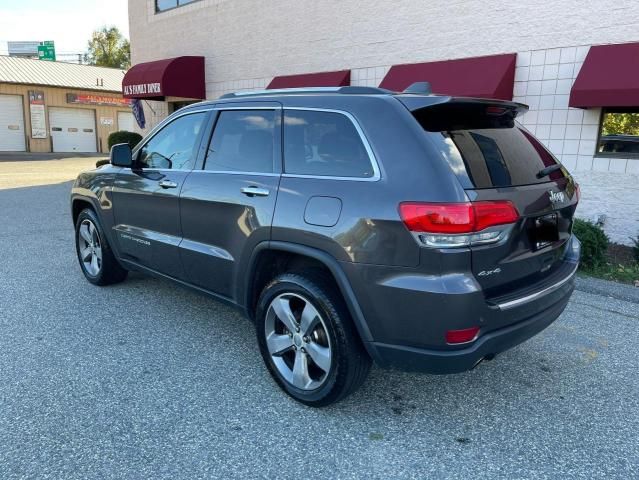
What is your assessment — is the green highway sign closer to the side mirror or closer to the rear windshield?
the side mirror

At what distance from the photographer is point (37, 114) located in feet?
99.6

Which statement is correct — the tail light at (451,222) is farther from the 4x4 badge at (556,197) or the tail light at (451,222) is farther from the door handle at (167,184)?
the door handle at (167,184)

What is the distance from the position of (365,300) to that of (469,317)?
53cm

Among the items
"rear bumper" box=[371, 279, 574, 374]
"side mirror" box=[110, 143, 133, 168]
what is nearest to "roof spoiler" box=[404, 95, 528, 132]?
"rear bumper" box=[371, 279, 574, 374]

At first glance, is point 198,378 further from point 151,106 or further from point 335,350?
point 151,106

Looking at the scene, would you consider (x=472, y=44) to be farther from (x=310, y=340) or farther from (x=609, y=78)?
(x=310, y=340)

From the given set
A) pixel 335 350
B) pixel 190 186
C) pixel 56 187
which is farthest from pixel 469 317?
pixel 56 187

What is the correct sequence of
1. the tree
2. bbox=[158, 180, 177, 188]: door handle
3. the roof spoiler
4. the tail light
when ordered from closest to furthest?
the tail light < the roof spoiler < bbox=[158, 180, 177, 188]: door handle < the tree

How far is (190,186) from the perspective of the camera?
377 centimetres

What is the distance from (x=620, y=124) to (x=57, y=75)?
3313cm

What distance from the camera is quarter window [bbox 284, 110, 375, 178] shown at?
112 inches

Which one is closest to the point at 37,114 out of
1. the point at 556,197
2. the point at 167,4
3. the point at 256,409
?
the point at 167,4

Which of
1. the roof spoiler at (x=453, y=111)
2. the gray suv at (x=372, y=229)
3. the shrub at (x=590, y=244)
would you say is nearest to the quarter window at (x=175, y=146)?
the gray suv at (x=372, y=229)

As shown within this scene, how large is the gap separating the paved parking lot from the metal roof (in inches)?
1206
